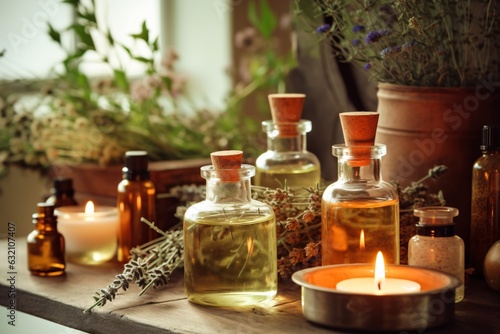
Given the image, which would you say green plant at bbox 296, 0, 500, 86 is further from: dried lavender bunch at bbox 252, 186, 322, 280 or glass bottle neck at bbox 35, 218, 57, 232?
glass bottle neck at bbox 35, 218, 57, 232

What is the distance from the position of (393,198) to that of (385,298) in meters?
0.19

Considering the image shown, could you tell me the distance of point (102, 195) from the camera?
59.5 inches

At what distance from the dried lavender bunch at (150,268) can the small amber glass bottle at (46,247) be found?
0.11m

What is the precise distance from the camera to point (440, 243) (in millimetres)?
1013

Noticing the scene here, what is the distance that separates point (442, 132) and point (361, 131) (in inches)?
7.1

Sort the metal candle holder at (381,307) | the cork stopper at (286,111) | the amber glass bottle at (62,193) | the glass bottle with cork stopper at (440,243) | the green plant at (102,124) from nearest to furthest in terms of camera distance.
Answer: the metal candle holder at (381,307) < the glass bottle with cork stopper at (440,243) < the cork stopper at (286,111) < the amber glass bottle at (62,193) < the green plant at (102,124)

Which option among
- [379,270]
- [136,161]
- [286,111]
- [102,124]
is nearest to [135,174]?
[136,161]

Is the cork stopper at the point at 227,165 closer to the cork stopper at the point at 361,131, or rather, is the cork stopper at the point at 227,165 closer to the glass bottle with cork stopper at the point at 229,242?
the glass bottle with cork stopper at the point at 229,242

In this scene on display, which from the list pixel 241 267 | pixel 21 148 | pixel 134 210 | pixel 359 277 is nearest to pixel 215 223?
pixel 241 267

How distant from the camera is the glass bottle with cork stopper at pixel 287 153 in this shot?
1221 millimetres

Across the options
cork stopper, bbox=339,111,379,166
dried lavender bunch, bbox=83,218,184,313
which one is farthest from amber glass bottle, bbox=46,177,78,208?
cork stopper, bbox=339,111,379,166

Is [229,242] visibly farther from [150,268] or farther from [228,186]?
[150,268]

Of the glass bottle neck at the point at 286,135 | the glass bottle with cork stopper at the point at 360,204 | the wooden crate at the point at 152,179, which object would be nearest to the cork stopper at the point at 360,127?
the glass bottle with cork stopper at the point at 360,204

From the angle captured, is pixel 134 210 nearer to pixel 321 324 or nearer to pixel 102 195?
pixel 102 195
